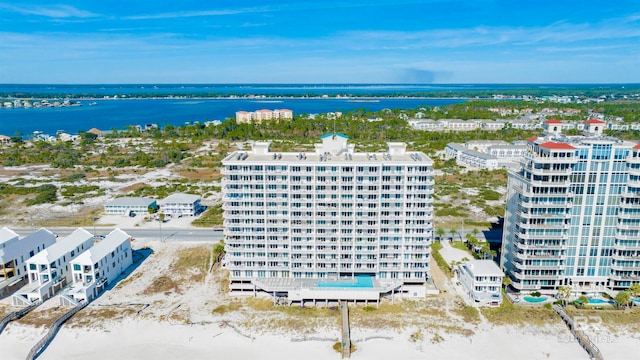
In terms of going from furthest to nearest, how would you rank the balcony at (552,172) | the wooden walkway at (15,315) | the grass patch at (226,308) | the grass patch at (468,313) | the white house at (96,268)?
the white house at (96,268), the grass patch at (226,308), the balcony at (552,172), the grass patch at (468,313), the wooden walkway at (15,315)

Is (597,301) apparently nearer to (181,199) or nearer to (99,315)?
(99,315)

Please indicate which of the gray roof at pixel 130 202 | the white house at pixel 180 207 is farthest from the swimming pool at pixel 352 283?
the gray roof at pixel 130 202

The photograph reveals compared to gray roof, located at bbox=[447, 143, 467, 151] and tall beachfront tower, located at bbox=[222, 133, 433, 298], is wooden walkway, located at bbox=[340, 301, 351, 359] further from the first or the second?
gray roof, located at bbox=[447, 143, 467, 151]

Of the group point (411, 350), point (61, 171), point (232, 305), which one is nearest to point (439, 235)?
point (411, 350)

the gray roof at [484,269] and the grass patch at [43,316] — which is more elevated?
the gray roof at [484,269]

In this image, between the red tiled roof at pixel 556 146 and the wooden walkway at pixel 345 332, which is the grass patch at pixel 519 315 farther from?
the red tiled roof at pixel 556 146

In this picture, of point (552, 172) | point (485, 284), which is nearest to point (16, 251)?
point (485, 284)

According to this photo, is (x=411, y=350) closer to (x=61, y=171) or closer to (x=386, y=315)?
(x=386, y=315)
